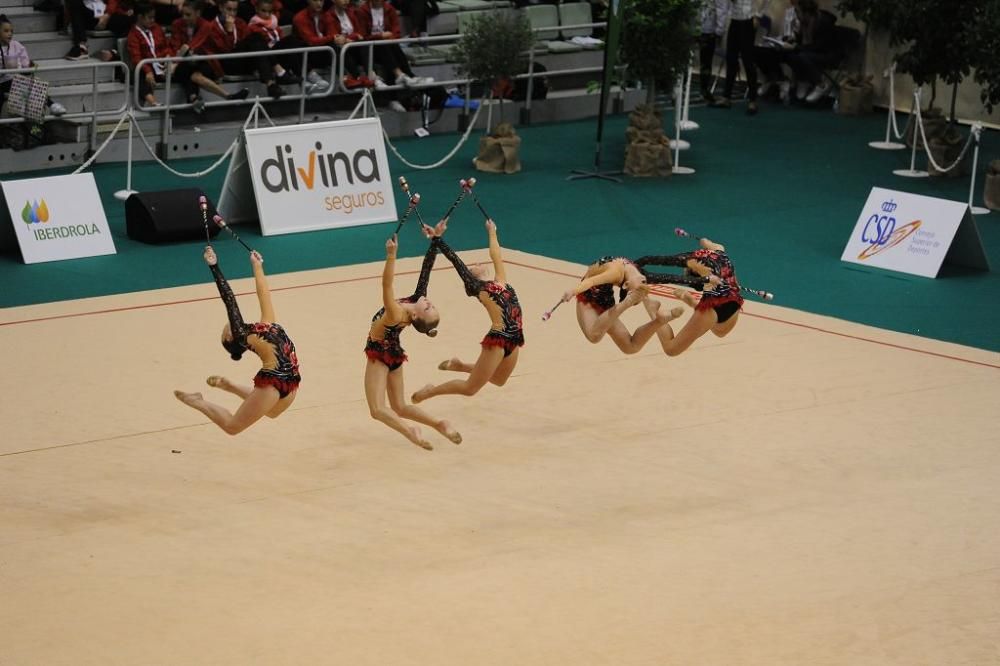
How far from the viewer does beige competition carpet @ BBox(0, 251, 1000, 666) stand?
22.5ft

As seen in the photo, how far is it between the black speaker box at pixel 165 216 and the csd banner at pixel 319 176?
633 millimetres

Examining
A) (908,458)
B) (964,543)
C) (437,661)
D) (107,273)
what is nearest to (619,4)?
(107,273)

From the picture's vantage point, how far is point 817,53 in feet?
65.8

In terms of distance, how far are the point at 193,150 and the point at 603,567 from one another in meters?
10.2

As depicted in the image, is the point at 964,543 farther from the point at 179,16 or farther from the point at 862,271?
the point at 179,16

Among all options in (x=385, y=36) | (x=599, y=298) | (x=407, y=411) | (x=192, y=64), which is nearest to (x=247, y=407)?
(x=407, y=411)

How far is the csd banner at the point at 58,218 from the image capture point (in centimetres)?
1273

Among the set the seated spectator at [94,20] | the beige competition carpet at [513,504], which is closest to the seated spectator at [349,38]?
the seated spectator at [94,20]

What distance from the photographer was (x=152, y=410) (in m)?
9.51

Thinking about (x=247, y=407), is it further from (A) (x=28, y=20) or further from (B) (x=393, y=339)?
(A) (x=28, y=20)

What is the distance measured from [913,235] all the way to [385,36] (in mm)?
7211

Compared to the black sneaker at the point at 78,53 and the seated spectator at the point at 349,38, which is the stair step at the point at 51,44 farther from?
the seated spectator at the point at 349,38

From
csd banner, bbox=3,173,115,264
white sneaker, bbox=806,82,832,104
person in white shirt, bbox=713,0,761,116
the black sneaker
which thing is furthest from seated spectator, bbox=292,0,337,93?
white sneaker, bbox=806,82,832,104

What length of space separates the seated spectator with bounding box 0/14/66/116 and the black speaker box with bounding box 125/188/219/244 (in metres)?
2.25
